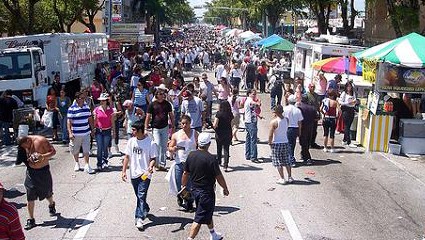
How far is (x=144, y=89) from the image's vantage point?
15.2 metres

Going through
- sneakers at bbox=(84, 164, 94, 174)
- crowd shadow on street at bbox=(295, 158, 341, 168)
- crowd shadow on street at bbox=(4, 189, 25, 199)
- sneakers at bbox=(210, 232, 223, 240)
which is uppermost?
sneakers at bbox=(210, 232, 223, 240)

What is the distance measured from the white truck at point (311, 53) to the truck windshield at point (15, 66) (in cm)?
1111

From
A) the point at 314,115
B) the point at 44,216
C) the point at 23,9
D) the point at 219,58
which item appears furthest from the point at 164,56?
the point at 44,216

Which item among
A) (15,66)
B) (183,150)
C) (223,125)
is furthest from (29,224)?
(15,66)

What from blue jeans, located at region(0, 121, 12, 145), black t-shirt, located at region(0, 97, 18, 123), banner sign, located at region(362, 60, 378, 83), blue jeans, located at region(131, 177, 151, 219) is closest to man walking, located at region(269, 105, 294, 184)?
blue jeans, located at region(131, 177, 151, 219)

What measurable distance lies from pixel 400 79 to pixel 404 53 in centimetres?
78

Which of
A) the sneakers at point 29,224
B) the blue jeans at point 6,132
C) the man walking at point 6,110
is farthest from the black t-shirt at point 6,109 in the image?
the sneakers at point 29,224

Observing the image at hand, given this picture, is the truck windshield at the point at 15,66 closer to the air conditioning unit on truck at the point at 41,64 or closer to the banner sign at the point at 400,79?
the air conditioning unit on truck at the point at 41,64

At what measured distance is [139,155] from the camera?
8.25 meters

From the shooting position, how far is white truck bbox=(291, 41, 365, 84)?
21438mm

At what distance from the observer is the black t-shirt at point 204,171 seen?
734 cm

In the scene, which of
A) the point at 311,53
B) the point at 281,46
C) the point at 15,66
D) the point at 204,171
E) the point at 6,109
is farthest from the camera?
the point at 281,46

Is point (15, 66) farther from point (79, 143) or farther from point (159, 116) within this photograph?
point (159, 116)

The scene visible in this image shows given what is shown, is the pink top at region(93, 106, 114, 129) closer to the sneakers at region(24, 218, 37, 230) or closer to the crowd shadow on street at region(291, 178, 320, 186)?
the sneakers at region(24, 218, 37, 230)
